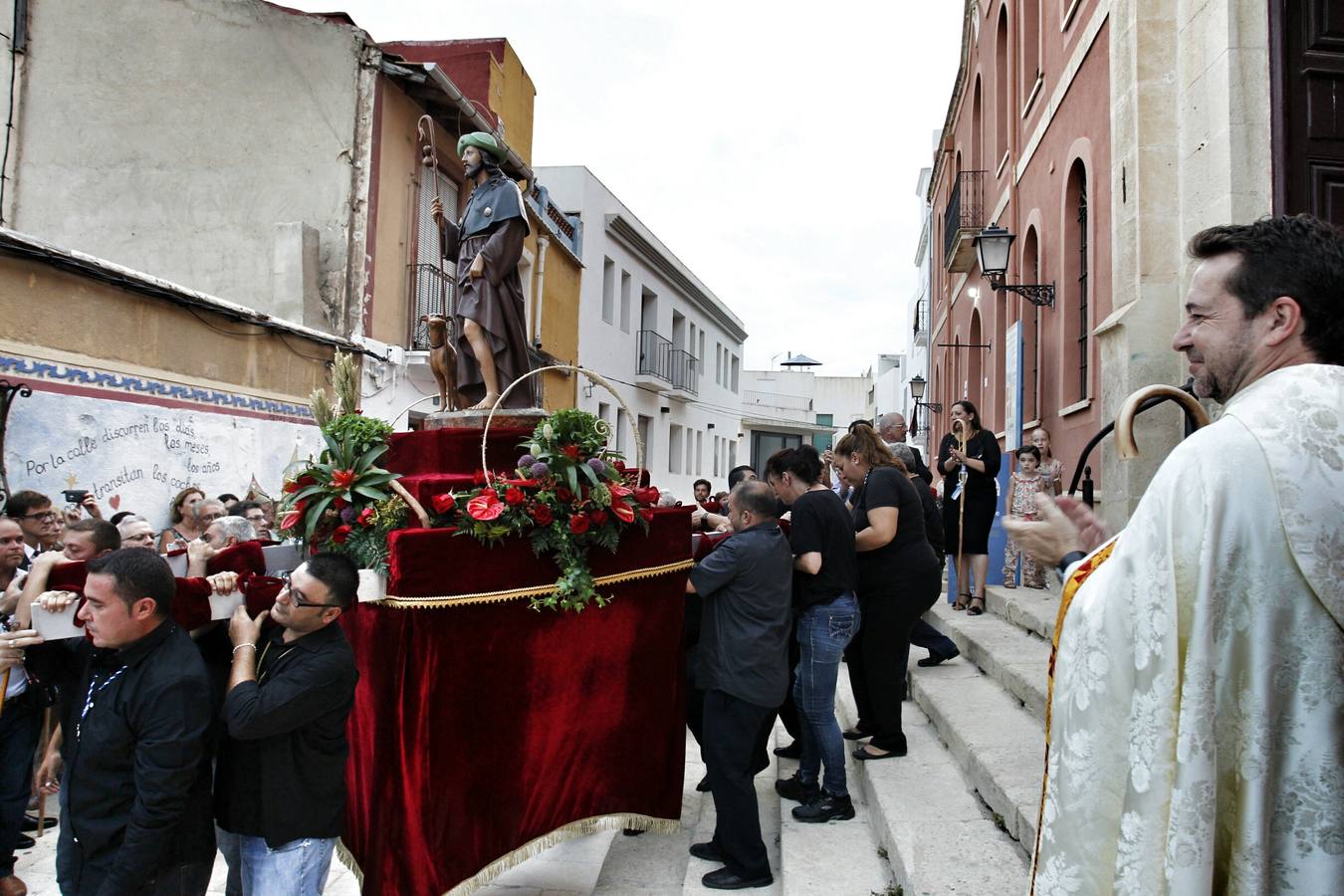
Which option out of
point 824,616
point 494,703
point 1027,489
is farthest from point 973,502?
point 494,703

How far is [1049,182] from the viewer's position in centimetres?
1029

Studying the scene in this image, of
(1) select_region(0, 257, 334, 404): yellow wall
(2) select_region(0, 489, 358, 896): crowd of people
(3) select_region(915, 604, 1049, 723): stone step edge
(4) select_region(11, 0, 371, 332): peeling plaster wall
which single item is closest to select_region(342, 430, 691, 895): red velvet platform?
(2) select_region(0, 489, 358, 896): crowd of people

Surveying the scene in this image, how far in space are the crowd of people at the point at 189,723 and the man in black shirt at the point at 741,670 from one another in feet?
5.68

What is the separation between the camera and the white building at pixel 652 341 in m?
21.1

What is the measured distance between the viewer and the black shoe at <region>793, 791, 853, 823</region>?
4.63 meters

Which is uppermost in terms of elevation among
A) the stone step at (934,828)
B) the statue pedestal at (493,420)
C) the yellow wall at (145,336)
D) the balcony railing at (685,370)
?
the balcony railing at (685,370)

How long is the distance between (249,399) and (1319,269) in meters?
9.60

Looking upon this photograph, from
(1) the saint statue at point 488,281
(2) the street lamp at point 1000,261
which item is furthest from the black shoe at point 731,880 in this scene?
(2) the street lamp at point 1000,261

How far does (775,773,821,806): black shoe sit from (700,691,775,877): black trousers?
60cm

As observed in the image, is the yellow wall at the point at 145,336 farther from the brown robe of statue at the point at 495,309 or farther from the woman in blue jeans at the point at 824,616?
the woman in blue jeans at the point at 824,616

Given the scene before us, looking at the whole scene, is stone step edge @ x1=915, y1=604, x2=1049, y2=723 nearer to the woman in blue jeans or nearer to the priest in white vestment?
the woman in blue jeans

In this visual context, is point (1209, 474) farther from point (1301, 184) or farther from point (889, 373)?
point (889, 373)

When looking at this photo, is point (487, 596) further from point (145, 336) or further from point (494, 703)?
point (145, 336)

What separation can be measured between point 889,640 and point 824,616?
589mm
